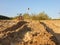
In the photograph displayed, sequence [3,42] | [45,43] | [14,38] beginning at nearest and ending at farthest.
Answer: [3,42] → [14,38] → [45,43]

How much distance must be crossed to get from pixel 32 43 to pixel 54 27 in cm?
1027

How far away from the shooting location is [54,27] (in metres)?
24.6

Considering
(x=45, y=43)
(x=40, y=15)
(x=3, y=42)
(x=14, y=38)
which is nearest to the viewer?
(x=3, y=42)

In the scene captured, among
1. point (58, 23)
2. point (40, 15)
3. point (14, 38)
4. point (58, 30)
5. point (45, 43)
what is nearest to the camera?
point (14, 38)

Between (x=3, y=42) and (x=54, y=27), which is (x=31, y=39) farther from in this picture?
(x=54, y=27)

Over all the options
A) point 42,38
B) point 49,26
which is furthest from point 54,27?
point 42,38

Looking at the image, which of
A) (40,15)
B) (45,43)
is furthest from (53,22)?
(45,43)

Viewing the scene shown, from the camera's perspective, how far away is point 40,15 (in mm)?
34031

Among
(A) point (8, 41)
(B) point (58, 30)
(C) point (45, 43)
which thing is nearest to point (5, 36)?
(A) point (8, 41)

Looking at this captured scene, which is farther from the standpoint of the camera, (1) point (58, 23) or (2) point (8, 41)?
(1) point (58, 23)

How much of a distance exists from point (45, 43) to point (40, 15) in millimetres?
19123

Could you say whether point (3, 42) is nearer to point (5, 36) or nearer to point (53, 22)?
point (5, 36)

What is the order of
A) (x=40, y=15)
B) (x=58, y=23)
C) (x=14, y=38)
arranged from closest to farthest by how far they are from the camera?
1. (x=14, y=38)
2. (x=58, y=23)
3. (x=40, y=15)

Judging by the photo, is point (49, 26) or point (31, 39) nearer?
point (31, 39)
